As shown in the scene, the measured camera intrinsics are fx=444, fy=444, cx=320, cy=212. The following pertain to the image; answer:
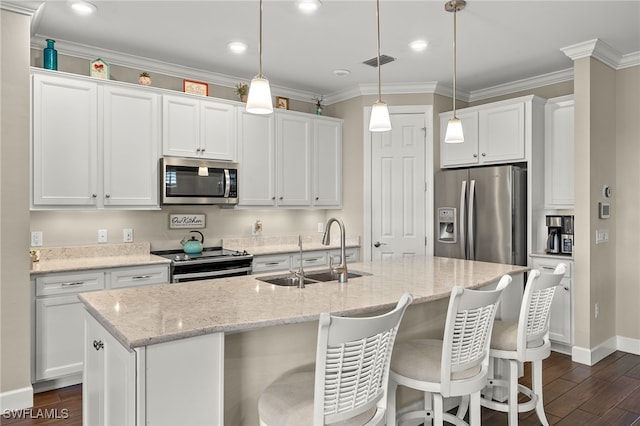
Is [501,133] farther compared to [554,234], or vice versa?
[501,133]

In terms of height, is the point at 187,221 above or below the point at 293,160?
below

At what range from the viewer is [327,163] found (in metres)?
5.11

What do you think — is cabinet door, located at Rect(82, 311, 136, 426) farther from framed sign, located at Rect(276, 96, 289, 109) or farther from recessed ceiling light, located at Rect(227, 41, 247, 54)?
framed sign, located at Rect(276, 96, 289, 109)

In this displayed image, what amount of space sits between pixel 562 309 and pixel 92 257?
417cm

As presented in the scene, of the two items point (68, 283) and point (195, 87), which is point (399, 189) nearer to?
point (195, 87)

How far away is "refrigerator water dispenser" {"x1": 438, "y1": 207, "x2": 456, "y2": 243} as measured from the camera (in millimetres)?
4609

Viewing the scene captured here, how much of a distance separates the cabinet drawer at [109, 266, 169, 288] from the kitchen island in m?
1.37

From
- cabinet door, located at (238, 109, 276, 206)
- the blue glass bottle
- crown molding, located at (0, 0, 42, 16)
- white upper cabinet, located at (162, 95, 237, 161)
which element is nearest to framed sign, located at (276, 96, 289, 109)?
cabinet door, located at (238, 109, 276, 206)

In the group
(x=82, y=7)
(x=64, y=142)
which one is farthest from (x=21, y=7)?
(x=64, y=142)

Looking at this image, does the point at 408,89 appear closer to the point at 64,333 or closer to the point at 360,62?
the point at 360,62

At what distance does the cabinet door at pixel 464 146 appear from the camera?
465cm

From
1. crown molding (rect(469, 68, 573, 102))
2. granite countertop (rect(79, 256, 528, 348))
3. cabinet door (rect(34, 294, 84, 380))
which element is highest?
crown molding (rect(469, 68, 573, 102))

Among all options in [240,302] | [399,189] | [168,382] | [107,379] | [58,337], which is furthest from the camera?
[399,189]

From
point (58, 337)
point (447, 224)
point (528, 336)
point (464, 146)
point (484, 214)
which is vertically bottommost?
point (58, 337)
